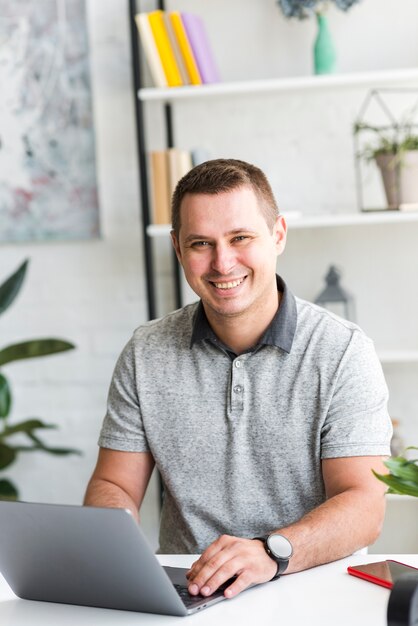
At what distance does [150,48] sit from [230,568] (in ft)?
6.24

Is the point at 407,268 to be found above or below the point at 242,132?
below

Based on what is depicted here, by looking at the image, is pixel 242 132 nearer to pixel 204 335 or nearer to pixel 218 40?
pixel 218 40

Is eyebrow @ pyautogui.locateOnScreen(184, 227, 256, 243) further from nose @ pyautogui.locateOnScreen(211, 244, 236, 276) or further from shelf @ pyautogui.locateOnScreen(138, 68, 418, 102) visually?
shelf @ pyautogui.locateOnScreen(138, 68, 418, 102)

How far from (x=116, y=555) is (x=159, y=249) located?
203cm

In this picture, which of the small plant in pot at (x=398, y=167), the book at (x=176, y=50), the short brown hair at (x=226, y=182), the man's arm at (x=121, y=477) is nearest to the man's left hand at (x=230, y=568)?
the man's arm at (x=121, y=477)

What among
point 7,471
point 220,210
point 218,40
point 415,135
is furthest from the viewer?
point 7,471

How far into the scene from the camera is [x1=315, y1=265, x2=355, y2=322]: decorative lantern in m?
2.95

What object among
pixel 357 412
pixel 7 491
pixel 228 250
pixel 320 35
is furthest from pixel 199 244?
pixel 7 491

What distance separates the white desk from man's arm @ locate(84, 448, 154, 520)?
42 centimetres

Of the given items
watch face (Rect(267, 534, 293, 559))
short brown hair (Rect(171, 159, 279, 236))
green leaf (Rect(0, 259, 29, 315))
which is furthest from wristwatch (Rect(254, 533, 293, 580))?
green leaf (Rect(0, 259, 29, 315))

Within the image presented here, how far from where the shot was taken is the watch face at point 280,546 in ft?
4.74

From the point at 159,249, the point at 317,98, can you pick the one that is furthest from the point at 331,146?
the point at 159,249

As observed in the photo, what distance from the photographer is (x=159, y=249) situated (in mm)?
3227

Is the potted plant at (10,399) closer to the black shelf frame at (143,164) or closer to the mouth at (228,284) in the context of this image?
the black shelf frame at (143,164)
